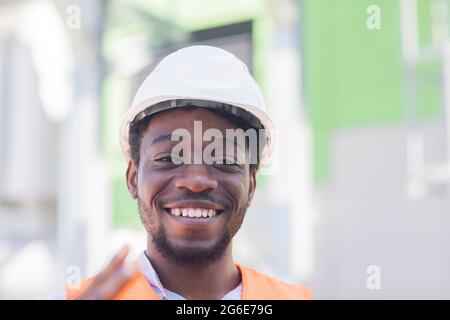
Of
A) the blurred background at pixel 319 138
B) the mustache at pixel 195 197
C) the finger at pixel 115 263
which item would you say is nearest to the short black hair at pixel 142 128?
the mustache at pixel 195 197

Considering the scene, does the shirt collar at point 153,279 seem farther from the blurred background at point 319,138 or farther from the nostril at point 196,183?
the blurred background at point 319,138

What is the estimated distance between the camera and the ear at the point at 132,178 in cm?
96

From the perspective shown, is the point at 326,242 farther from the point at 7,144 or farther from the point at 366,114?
the point at 7,144

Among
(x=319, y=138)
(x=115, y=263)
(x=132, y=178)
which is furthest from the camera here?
(x=319, y=138)

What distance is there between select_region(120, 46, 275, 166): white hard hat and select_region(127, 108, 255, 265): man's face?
24mm

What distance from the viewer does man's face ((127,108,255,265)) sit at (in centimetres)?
87

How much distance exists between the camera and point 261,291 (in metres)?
0.98

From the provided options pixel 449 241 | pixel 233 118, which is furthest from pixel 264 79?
pixel 233 118

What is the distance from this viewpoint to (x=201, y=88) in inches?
35.7

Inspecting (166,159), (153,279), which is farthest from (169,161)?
(153,279)

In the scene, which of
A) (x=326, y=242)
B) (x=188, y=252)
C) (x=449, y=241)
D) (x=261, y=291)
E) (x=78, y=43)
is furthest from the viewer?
(x=326, y=242)

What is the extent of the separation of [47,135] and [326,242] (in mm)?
2070

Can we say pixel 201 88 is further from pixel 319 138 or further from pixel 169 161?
pixel 319 138

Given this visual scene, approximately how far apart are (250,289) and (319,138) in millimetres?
1566
